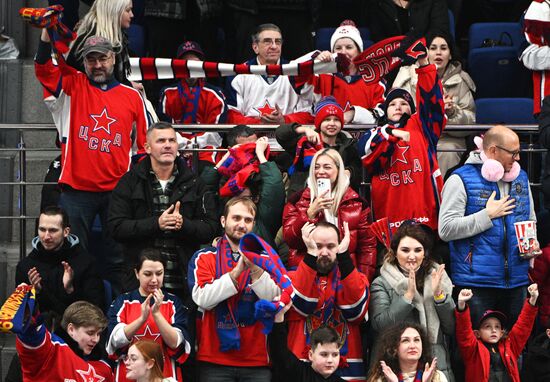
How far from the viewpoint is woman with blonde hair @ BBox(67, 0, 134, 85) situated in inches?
492

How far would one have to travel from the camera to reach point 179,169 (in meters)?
11.7

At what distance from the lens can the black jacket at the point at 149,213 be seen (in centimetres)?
1132

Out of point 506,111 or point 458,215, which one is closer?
point 458,215

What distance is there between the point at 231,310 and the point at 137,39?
4.83 metres

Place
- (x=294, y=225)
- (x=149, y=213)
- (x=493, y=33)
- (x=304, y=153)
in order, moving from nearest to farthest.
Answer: (x=294, y=225) → (x=149, y=213) → (x=304, y=153) → (x=493, y=33)

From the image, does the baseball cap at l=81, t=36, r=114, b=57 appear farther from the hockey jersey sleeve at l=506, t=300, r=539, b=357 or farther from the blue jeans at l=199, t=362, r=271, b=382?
the hockey jersey sleeve at l=506, t=300, r=539, b=357

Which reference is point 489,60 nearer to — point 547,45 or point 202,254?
point 547,45

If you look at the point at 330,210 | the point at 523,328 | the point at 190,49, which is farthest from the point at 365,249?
the point at 190,49

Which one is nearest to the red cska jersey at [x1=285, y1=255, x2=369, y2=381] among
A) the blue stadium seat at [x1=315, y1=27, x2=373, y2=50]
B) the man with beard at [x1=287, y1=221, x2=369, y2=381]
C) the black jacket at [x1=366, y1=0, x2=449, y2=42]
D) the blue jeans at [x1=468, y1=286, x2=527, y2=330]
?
the man with beard at [x1=287, y1=221, x2=369, y2=381]

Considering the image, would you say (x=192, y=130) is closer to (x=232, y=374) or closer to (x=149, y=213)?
(x=149, y=213)

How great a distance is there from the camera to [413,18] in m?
14.8

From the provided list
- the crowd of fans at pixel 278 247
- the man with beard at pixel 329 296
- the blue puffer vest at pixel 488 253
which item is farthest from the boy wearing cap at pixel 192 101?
the man with beard at pixel 329 296

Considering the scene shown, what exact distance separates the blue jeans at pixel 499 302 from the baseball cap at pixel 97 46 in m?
3.44

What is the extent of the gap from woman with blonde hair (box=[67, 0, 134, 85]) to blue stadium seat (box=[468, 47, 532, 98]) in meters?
3.80
